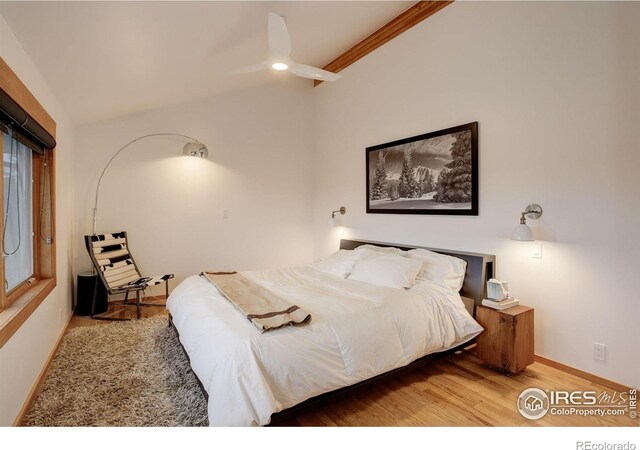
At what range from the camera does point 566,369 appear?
2.56 meters

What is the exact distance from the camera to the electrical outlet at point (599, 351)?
237 centimetres

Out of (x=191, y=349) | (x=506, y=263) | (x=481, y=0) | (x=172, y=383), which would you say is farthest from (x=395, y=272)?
(x=481, y=0)

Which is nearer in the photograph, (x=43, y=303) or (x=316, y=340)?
(x=316, y=340)

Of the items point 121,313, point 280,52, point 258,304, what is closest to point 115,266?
point 121,313

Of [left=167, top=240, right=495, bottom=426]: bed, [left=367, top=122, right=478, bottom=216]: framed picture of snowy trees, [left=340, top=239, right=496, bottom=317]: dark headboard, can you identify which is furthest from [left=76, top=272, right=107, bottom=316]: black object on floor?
[left=340, top=239, right=496, bottom=317]: dark headboard

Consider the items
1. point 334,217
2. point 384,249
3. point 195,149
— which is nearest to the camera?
point 384,249

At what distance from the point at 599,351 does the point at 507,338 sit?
2.02 ft

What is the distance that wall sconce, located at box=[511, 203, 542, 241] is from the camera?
8.23 feet

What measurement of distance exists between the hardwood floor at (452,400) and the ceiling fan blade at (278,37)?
2.63 meters

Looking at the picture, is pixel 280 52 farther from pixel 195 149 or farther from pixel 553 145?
pixel 553 145

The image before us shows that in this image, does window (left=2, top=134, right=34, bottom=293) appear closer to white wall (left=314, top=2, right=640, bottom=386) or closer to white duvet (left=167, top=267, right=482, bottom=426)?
white duvet (left=167, top=267, right=482, bottom=426)

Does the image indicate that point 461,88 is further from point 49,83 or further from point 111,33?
point 49,83

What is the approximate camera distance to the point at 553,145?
2570mm

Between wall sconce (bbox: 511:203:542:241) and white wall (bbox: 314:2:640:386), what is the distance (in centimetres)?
6
